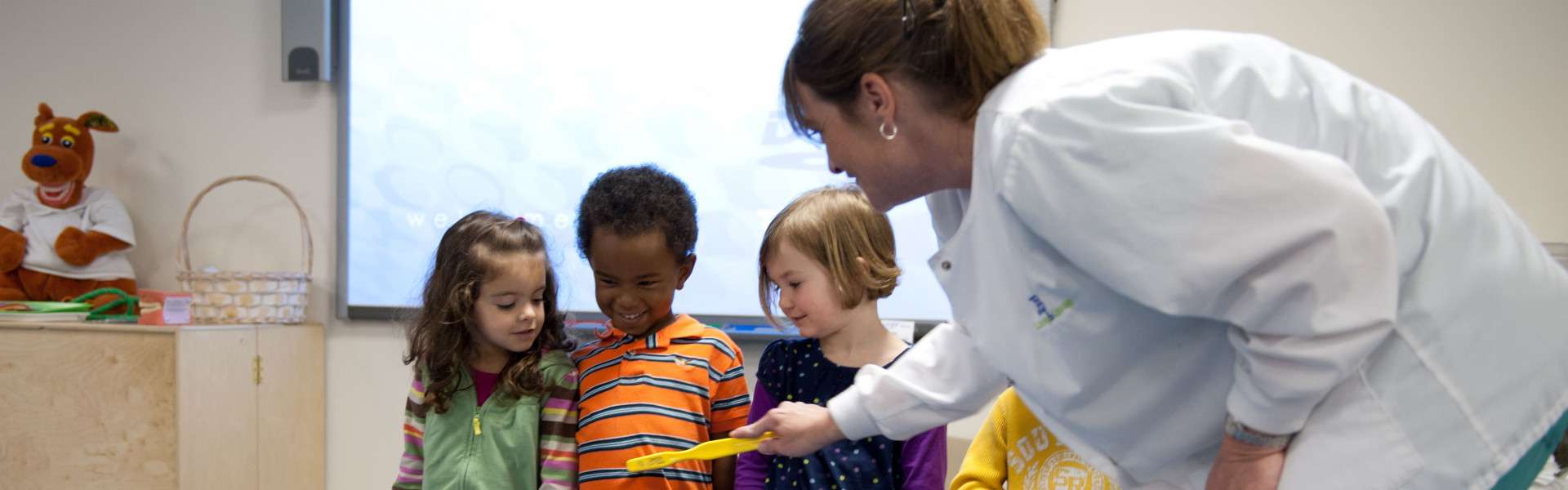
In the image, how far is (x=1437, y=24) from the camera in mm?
2512

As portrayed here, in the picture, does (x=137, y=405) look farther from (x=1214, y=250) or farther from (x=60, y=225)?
(x=1214, y=250)

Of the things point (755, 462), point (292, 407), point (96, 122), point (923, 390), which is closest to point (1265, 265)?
point (923, 390)

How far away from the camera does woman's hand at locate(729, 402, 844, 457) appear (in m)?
1.37

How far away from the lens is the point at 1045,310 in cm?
97

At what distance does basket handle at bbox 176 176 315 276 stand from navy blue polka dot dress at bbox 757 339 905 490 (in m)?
1.62

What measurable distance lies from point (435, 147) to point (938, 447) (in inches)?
69.4

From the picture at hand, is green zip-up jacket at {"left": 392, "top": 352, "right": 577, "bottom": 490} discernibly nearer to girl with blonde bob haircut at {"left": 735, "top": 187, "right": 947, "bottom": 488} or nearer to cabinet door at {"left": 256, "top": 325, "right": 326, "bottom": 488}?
girl with blonde bob haircut at {"left": 735, "top": 187, "right": 947, "bottom": 488}

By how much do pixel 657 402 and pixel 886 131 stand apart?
924 mm

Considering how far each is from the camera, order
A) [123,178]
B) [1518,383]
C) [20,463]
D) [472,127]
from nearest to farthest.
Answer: [1518,383] → [20,463] → [472,127] → [123,178]

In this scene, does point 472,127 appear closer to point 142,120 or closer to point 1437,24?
point 142,120

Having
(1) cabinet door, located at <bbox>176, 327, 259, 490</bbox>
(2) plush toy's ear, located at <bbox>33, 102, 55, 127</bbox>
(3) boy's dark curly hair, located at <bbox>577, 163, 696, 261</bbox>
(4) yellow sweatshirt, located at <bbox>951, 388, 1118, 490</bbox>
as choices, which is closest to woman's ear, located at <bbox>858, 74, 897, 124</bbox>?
(4) yellow sweatshirt, located at <bbox>951, 388, 1118, 490</bbox>

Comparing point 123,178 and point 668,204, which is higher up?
point 668,204

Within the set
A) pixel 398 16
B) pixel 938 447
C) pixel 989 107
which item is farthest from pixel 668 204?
pixel 398 16

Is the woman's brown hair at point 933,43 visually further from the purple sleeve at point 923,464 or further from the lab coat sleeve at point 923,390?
the purple sleeve at point 923,464
